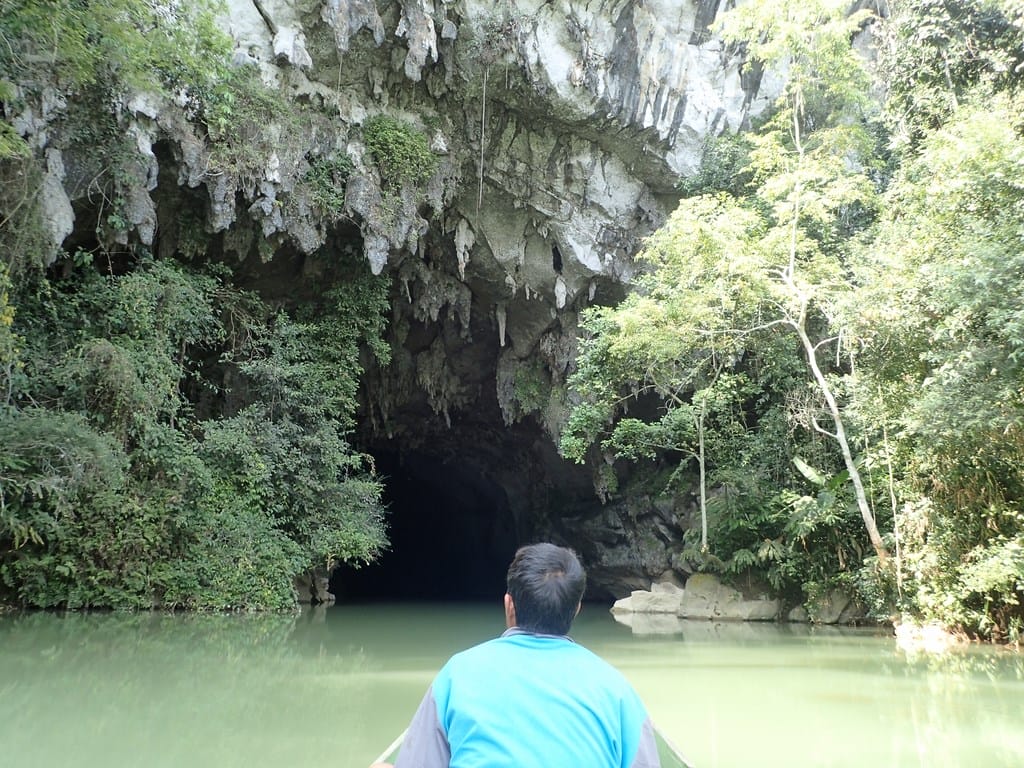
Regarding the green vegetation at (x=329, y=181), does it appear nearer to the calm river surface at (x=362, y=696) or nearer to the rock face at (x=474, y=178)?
the rock face at (x=474, y=178)

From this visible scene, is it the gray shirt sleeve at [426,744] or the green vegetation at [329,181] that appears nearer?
the gray shirt sleeve at [426,744]

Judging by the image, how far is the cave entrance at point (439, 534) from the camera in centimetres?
2048

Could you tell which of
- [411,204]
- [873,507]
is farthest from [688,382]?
[411,204]

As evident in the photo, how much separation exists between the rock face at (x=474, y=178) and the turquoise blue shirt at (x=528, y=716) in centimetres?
863

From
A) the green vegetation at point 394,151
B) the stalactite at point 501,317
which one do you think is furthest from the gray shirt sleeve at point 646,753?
the stalactite at point 501,317

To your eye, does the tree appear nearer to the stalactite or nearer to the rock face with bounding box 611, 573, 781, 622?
the stalactite

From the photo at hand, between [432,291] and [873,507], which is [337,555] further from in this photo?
[873,507]

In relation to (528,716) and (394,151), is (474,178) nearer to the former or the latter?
(394,151)

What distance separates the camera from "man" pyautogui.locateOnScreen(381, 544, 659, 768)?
1256 millimetres

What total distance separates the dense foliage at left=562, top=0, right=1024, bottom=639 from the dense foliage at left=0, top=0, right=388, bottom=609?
15.0 ft

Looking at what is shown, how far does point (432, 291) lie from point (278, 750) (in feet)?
36.7

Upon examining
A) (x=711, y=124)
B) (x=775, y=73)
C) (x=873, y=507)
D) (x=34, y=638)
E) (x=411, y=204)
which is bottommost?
(x=34, y=638)

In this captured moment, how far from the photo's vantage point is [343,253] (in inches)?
495

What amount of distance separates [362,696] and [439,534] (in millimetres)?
20178
